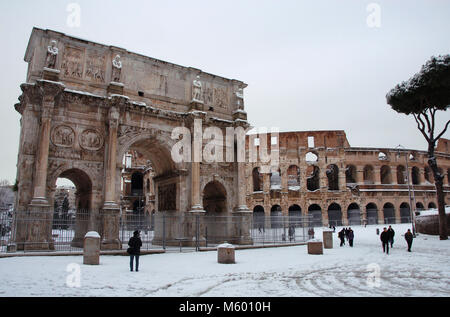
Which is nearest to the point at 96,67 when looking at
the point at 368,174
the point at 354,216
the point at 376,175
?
the point at 354,216

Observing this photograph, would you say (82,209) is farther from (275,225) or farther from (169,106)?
(275,225)

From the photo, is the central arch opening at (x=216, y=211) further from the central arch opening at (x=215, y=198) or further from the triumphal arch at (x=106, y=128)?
the triumphal arch at (x=106, y=128)

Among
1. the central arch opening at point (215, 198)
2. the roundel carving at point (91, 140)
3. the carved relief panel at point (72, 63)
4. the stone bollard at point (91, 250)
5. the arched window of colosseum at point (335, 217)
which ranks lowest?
the stone bollard at point (91, 250)

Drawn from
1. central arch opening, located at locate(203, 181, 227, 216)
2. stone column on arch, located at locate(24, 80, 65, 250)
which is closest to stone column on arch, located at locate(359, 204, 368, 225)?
central arch opening, located at locate(203, 181, 227, 216)

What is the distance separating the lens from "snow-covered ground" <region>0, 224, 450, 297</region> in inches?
262

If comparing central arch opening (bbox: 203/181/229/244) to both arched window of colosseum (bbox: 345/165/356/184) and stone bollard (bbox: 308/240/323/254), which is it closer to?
stone bollard (bbox: 308/240/323/254)

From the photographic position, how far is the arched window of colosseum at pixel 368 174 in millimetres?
41875

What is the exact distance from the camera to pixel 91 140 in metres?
15.9

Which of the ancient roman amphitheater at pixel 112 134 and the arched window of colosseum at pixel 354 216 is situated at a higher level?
the ancient roman amphitheater at pixel 112 134

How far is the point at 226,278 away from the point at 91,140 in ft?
34.2

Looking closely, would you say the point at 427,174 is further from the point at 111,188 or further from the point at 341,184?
the point at 111,188

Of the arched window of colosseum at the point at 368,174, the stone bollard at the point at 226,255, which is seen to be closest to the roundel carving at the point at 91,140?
the stone bollard at the point at 226,255

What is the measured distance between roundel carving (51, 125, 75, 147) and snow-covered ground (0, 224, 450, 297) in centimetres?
538

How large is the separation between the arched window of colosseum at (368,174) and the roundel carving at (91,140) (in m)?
34.3
